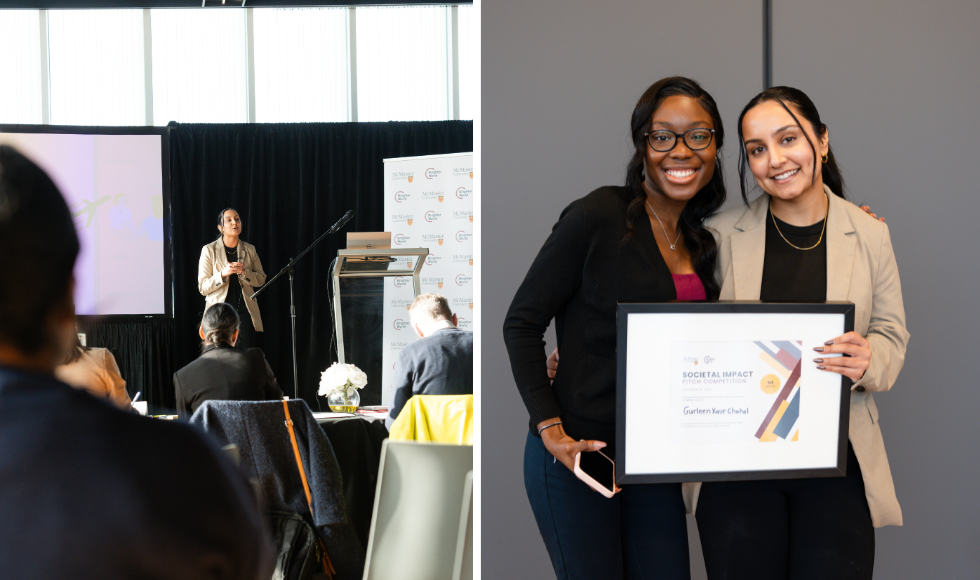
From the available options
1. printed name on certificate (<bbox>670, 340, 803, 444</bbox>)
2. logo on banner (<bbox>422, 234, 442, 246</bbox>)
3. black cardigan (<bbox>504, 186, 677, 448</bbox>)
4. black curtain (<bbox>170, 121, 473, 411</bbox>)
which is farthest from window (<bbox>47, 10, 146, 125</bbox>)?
printed name on certificate (<bbox>670, 340, 803, 444</bbox>)

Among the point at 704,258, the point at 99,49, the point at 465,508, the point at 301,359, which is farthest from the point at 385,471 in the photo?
the point at 99,49

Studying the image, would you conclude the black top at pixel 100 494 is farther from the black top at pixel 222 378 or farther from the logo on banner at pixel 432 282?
the logo on banner at pixel 432 282

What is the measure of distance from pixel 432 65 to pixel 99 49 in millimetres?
3468

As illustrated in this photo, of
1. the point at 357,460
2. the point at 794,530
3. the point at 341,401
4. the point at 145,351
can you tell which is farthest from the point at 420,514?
the point at 145,351

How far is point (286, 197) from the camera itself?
710 cm

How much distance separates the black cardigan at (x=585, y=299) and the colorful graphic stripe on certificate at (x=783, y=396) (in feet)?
0.75

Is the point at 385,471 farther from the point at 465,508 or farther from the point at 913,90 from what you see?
the point at 913,90

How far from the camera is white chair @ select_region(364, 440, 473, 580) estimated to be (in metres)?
2.59

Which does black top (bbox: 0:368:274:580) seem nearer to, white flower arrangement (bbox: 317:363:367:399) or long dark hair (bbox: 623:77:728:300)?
long dark hair (bbox: 623:77:728:300)

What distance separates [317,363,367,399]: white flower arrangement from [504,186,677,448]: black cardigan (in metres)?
2.24

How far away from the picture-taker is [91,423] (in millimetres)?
447

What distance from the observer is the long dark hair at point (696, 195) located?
133 centimetres

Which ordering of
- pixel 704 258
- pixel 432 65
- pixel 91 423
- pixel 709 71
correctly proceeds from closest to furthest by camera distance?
pixel 91 423 → pixel 704 258 → pixel 709 71 → pixel 432 65

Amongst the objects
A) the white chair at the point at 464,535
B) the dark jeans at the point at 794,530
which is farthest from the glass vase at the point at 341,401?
the dark jeans at the point at 794,530
